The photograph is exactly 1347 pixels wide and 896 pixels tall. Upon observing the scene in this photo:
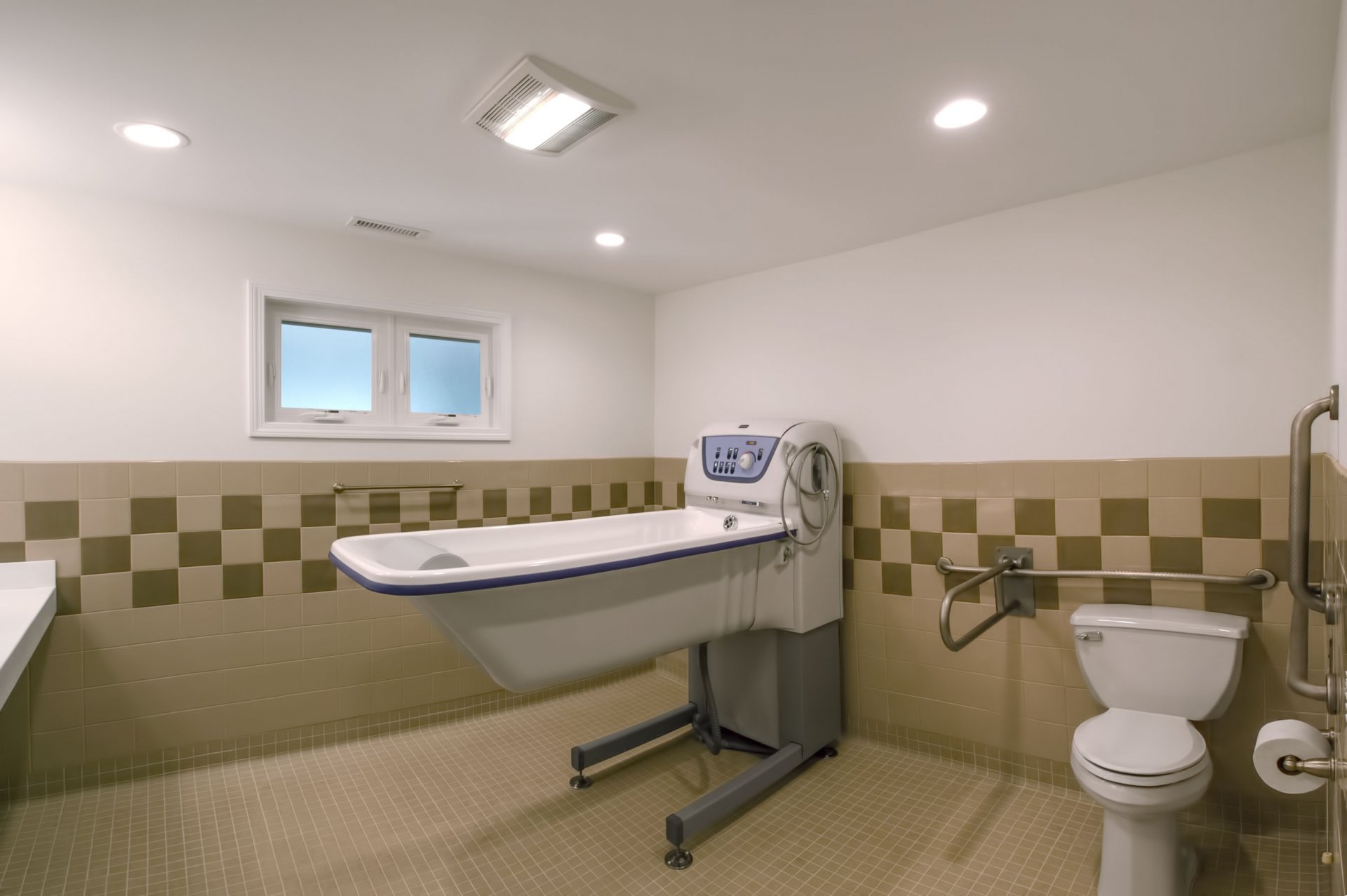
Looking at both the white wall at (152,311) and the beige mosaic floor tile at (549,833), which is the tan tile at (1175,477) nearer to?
the beige mosaic floor tile at (549,833)

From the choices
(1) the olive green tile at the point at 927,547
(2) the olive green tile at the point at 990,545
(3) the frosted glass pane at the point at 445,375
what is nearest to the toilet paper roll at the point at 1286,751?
(2) the olive green tile at the point at 990,545

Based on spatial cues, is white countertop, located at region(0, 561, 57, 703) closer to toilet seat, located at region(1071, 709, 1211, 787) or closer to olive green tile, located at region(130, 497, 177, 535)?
olive green tile, located at region(130, 497, 177, 535)

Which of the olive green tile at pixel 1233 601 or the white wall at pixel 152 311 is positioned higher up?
the white wall at pixel 152 311

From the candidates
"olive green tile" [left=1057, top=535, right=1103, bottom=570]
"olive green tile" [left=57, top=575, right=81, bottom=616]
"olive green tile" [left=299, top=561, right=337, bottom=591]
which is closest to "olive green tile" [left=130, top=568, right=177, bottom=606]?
"olive green tile" [left=57, top=575, right=81, bottom=616]

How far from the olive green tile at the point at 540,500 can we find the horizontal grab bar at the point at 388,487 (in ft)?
1.25

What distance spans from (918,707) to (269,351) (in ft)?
10.4

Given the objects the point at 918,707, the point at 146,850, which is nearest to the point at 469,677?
the point at 146,850

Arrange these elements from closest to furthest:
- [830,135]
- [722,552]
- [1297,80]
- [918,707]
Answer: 1. [1297,80]
2. [830,135]
3. [722,552]
4. [918,707]

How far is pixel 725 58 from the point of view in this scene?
62.4 inches

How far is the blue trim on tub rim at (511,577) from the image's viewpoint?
1.59 meters

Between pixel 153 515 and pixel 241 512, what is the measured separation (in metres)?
0.28

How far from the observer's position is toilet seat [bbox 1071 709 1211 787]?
1.69 meters

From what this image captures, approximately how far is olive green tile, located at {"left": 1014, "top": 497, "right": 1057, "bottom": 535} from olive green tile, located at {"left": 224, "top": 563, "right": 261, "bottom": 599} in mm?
3033

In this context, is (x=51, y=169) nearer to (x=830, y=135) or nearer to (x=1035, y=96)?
(x=830, y=135)
